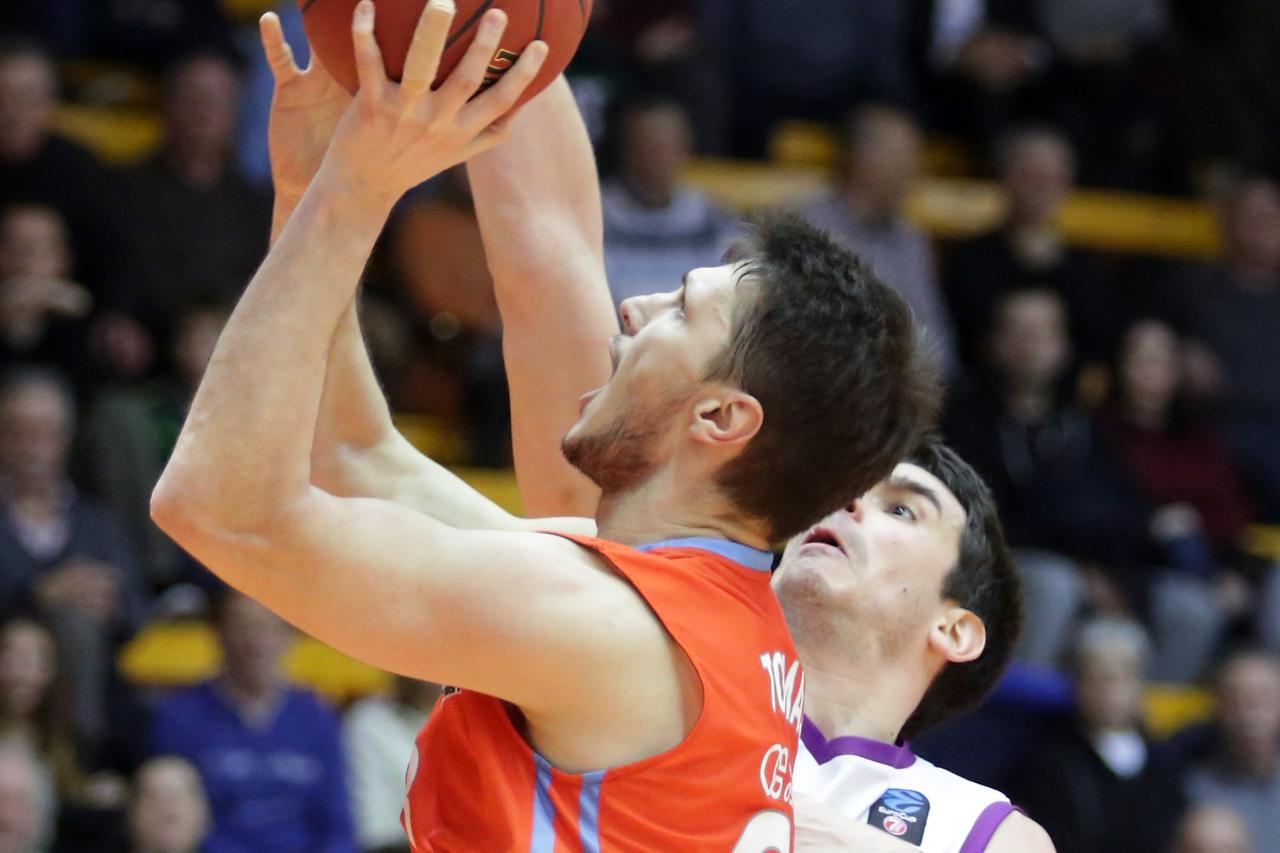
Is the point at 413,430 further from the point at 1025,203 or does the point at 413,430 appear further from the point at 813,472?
the point at 813,472

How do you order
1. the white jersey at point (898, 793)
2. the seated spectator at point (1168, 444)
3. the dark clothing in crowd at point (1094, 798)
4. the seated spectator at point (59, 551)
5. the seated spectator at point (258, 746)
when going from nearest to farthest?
the white jersey at point (898, 793)
the seated spectator at point (59, 551)
the seated spectator at point (258, 746)
the dark clothing in crowd at point (1094, 798)
the seated spectator at point (1168, 444)

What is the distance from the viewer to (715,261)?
338 inches

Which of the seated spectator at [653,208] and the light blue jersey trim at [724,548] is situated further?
the seated spectator at [653,208]

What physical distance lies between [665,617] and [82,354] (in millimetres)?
5398

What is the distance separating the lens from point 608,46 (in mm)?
9484

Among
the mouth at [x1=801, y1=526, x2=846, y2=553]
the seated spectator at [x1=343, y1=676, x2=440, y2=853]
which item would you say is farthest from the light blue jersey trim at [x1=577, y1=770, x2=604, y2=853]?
the seated spectator at [x1=343, y1=676, x2=440, y2=853]

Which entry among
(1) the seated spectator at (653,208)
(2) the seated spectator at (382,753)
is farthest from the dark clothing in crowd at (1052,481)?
A: (2) the seated spectator at (382,753)

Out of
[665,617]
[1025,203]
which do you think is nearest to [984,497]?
[665,617]

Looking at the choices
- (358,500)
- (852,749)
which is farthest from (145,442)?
(358,500)

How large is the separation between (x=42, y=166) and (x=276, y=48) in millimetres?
5668

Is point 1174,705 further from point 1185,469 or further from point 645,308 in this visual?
point 645,308

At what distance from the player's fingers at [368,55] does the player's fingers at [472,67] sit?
66 mm

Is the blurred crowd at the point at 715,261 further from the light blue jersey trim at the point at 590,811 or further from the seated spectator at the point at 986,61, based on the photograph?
the light blue jersey trim at the point at 590,811

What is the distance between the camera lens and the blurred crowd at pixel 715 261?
680cm
